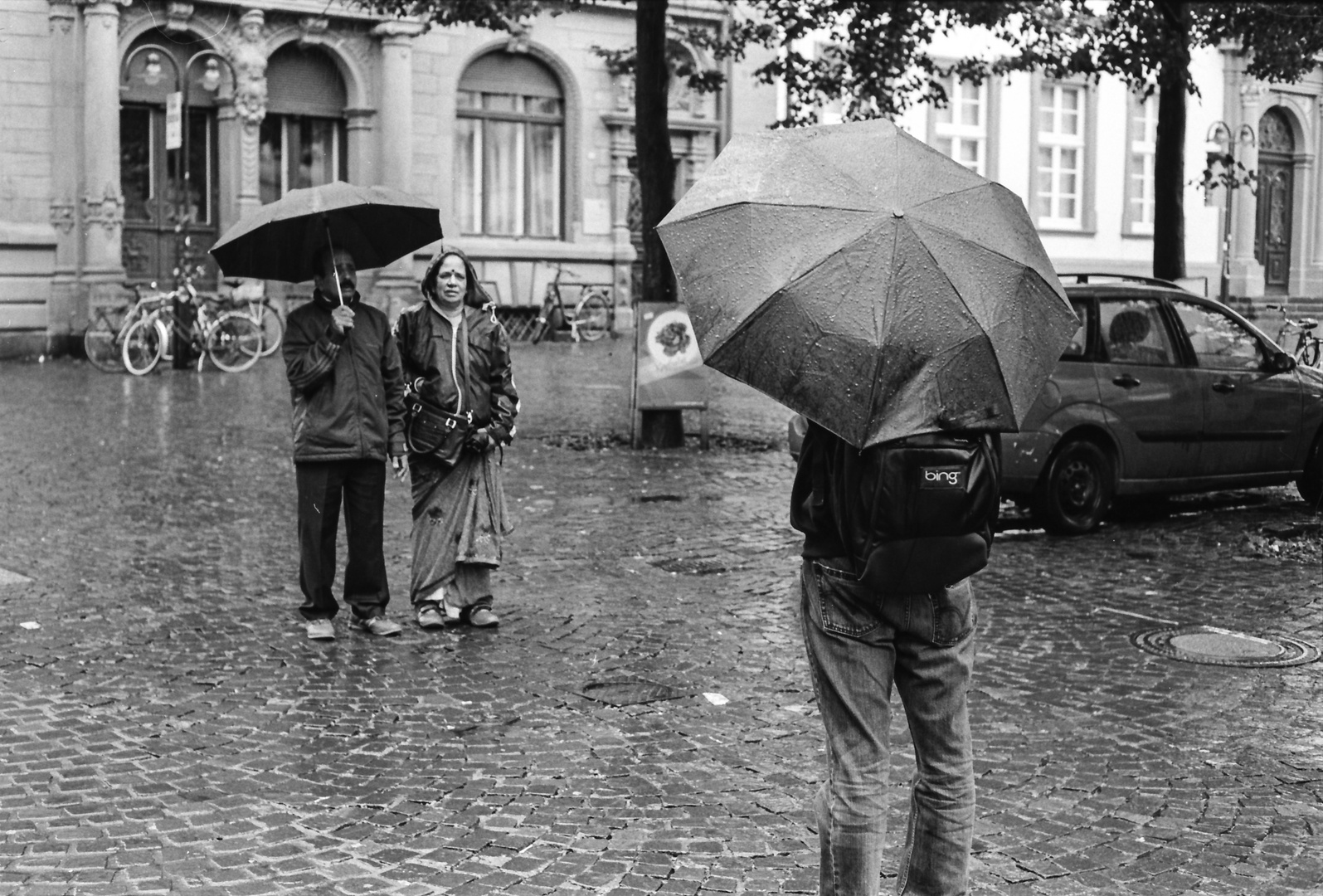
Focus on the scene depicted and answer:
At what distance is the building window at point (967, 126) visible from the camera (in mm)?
36281

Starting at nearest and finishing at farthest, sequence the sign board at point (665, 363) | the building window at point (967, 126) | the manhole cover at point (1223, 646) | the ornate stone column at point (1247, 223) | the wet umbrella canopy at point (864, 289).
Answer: the wet umbrella canopy at point (864, 289) < the manhole cover at point (1223, 646) < the sign board at point (665, 363) < the building window at point (967, 126) < the ornate stone column at point (1247, 223)

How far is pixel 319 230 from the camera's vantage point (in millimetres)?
8023

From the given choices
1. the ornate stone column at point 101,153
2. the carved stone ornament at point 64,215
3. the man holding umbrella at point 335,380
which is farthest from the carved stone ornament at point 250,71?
the man holding umbrella at point 335,380

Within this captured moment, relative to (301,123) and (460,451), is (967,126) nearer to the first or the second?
(301,123)

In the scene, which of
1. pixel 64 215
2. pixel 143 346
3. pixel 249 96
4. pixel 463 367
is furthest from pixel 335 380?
pixel 249 96

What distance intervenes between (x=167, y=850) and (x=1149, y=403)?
826cm

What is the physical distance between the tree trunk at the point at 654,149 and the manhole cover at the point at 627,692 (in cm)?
856

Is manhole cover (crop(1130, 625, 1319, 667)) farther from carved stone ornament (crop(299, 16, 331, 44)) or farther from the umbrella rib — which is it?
carved stone ornament (crop(299, 16, 331, 44))

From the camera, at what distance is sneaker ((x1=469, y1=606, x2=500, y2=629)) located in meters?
8.19

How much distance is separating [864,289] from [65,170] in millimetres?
24918

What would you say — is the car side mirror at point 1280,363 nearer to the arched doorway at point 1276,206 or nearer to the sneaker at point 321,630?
the sneaker at point 321,630

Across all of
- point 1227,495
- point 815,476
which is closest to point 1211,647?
point 815,476

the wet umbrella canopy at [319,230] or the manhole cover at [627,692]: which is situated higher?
the wet umbrella canopy at [319,230]

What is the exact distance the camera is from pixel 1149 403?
1166cm
